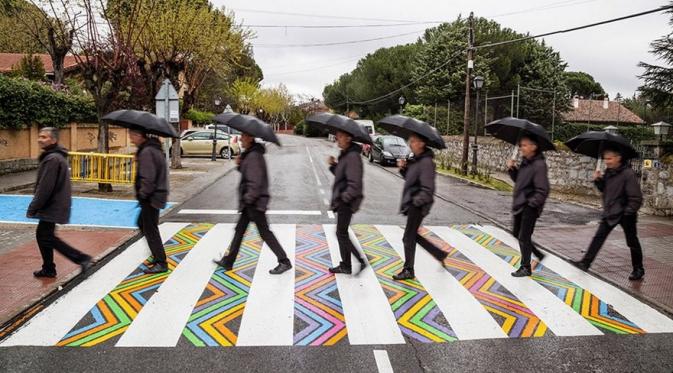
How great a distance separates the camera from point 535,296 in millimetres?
5703

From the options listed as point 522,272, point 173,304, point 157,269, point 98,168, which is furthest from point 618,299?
point 98,168

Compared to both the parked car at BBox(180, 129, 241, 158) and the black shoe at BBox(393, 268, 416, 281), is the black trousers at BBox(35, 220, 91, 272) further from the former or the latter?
the parked car at BBox(180, 129, 241, 158)

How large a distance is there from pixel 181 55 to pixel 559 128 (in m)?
27.3

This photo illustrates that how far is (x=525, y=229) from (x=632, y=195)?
129 cm

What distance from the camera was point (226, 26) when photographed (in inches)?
883

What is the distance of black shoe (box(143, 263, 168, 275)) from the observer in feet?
20.4

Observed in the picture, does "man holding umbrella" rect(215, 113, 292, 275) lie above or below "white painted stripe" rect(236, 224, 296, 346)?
above

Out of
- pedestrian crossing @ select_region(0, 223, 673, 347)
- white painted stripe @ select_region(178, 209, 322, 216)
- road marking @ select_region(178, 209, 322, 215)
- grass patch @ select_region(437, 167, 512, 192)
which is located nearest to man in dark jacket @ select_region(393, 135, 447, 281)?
pedestrian crossing @ select_region(0, 223, 673, 347)

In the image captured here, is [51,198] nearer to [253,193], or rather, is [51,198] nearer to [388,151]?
[253,193]

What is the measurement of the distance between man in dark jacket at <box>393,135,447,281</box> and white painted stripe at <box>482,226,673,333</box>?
203cm

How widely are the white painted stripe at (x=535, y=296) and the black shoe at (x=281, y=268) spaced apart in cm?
254

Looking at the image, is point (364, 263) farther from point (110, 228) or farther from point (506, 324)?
point (110, 228)

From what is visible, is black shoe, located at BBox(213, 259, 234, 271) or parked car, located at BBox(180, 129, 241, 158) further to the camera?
parked car, located at BBox(180, 129, 241, 158)

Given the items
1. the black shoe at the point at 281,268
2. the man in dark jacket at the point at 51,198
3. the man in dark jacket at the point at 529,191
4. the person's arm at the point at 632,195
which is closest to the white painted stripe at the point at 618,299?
the man in dark jacket at the point at 529,191
